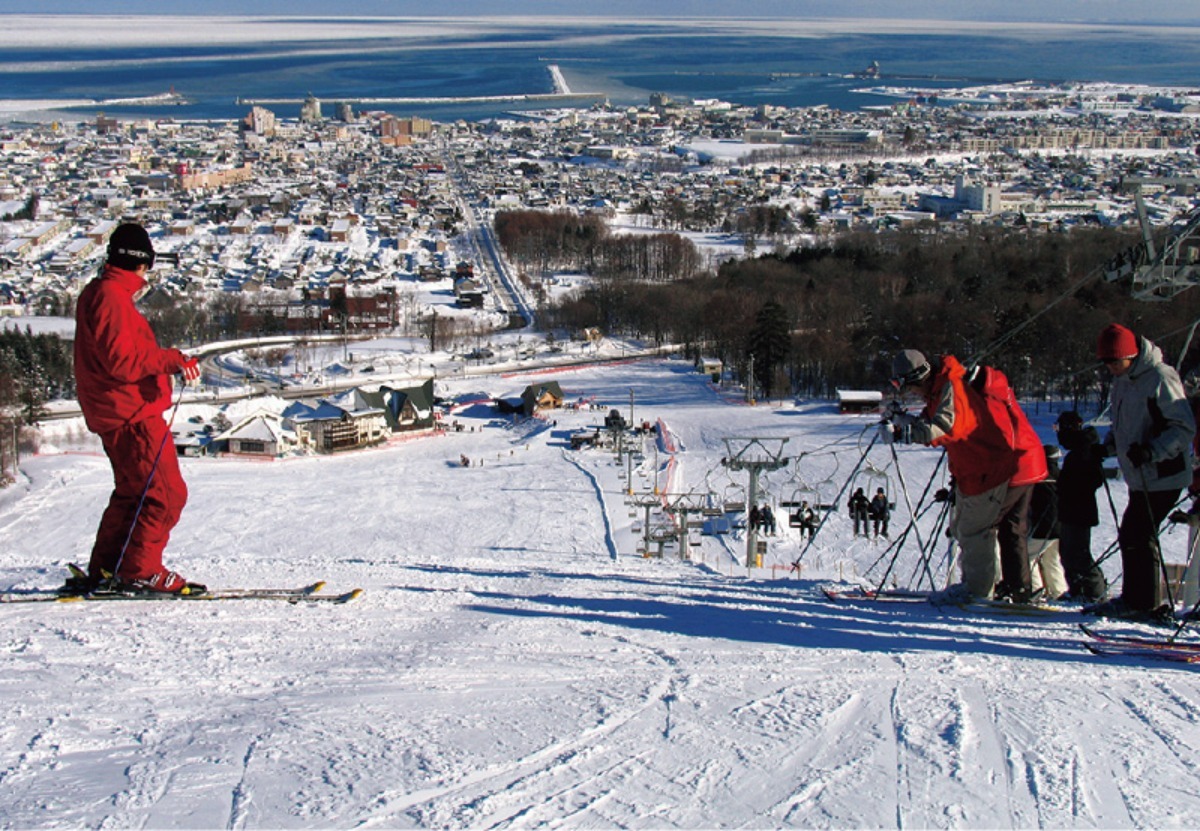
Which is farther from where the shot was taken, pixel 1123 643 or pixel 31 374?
pixel 31 374

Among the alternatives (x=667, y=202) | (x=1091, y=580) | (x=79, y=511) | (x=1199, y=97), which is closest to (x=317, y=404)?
(x=79, y=511)

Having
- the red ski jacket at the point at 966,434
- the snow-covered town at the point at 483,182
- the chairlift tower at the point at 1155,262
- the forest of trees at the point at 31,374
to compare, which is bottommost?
the forest of trees at the point at 31,374

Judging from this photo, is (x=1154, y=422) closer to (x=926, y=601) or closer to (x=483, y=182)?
(x=926, y=601)

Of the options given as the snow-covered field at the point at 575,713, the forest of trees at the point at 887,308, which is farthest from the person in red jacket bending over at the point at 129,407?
the forest of trees at the point at 887,308

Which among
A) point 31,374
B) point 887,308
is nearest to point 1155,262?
point 887,308

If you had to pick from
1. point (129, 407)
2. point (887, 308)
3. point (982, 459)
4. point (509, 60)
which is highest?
point (509, 60)

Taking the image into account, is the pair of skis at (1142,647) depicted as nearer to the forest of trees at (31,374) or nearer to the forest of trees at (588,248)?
the forest of trees at (31,374)

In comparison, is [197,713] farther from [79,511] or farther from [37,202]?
[37,202]
